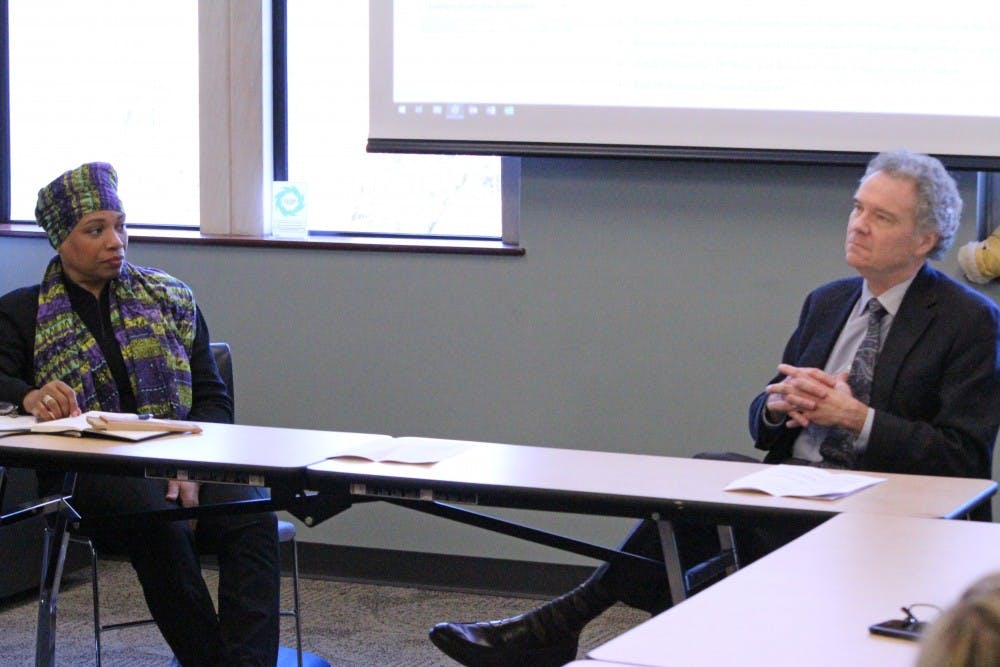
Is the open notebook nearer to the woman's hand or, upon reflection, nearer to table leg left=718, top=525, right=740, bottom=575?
the woman's hand

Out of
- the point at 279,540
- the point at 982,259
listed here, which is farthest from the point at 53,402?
the point at 982,259

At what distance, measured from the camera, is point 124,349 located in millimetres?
3230

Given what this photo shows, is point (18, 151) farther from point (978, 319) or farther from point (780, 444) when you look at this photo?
point (978, 319)

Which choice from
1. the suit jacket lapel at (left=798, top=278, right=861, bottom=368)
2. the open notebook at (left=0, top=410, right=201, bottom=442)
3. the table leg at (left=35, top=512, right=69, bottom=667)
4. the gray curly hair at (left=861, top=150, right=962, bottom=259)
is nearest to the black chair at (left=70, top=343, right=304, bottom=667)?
the table leg at (left=35, top=512, right=69, bottom=667)

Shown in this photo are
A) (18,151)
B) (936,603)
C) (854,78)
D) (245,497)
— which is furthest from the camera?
(18,151)

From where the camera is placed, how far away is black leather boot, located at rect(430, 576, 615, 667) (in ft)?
8.96

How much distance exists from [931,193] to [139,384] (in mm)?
1838

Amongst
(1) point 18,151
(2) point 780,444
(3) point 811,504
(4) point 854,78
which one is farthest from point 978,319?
(1) point 18,151

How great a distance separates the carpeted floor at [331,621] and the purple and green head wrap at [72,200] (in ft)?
3.48

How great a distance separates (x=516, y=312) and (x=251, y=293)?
855 millimetres

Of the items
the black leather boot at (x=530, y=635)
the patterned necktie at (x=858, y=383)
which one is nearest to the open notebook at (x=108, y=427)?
the black leather boot at (x=530, y=635)

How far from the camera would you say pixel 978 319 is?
2787mm

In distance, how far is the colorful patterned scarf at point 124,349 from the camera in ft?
10.4

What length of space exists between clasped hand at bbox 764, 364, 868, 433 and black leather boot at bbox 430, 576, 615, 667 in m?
0.54
